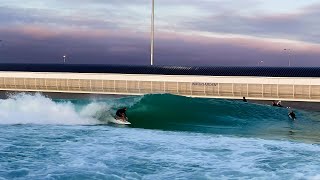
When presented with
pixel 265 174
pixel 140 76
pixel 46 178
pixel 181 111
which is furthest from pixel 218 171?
pixel 140 76

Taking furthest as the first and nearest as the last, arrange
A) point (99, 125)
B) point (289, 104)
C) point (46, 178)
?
point (289, 104) < point (99, 125) < point (46, 178)

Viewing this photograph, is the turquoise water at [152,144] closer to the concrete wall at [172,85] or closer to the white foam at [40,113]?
the white foam at [40,113]

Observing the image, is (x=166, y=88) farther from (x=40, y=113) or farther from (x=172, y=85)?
(x=40, y=113)

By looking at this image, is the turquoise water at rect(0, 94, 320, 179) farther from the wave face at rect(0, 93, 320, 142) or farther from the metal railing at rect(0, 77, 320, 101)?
the metal railing at rect(0, 77, 320, 101)

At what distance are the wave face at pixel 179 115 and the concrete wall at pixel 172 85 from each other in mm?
5656

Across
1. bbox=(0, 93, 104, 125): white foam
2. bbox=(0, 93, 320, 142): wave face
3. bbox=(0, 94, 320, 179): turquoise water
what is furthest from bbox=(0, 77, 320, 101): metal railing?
bbox=(0, 93, 104, 125): white foam

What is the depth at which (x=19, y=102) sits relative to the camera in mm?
30969

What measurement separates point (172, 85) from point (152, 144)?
87.8ft

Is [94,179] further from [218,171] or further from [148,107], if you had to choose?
[148,107]

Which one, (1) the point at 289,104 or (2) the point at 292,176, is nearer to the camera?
(2) the point at 292,176

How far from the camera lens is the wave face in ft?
84.1

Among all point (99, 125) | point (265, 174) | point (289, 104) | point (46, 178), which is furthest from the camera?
point (289, 104)

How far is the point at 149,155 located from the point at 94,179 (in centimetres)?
363

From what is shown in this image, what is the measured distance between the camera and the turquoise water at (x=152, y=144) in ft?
44.1
